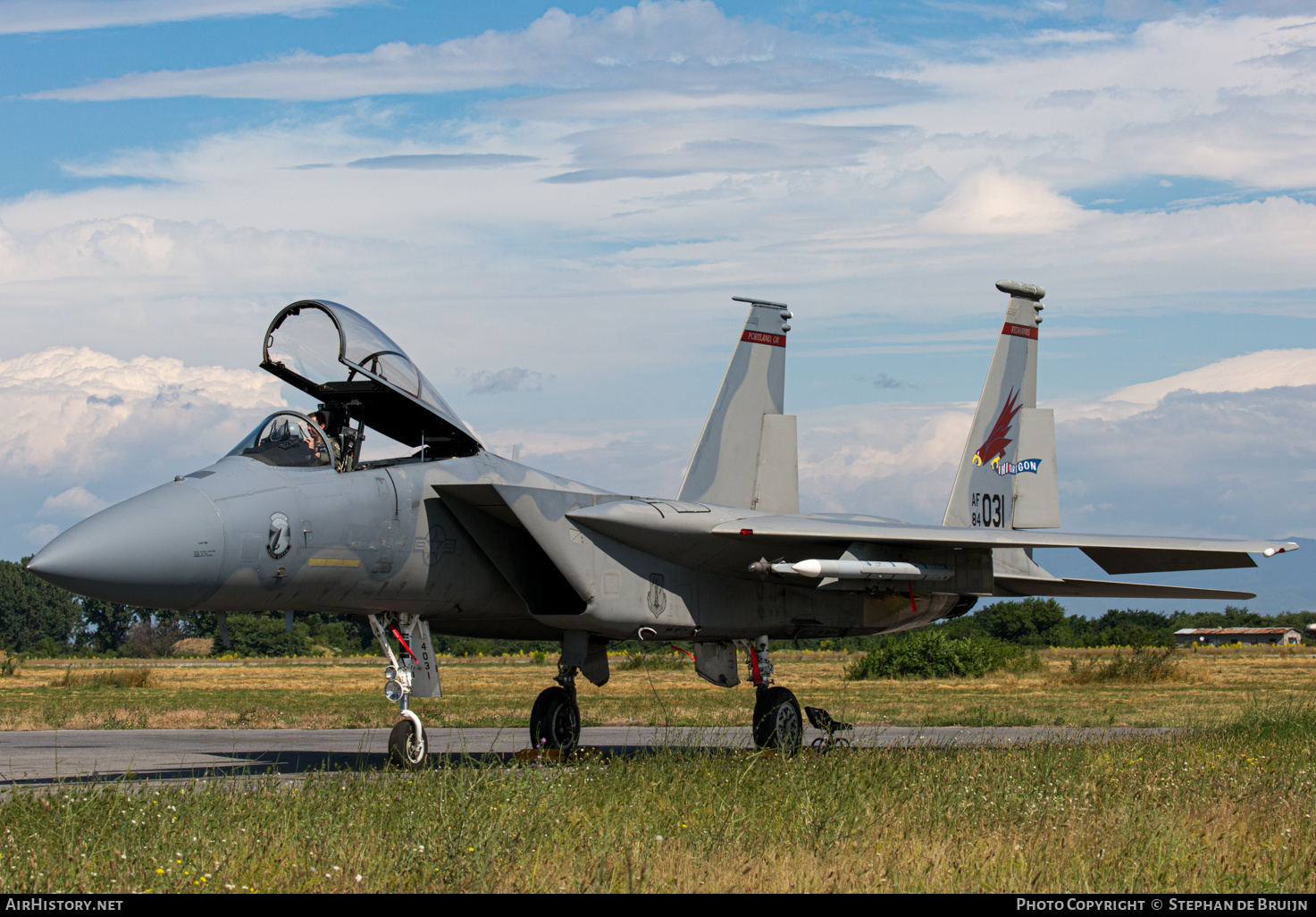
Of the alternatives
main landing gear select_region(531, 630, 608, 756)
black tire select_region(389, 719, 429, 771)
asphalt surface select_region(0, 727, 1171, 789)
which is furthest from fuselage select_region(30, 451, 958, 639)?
asphalt surface select_region(0, 727, 1171, 789)

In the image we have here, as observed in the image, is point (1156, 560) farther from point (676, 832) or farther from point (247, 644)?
point (247, 644)

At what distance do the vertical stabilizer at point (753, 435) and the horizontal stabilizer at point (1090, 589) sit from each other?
281cm

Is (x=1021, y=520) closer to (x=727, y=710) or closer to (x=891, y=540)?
(x=891, y=540)

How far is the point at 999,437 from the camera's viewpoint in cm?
1473

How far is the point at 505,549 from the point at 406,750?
208 cm

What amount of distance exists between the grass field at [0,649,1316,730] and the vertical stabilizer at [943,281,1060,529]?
4587 mm

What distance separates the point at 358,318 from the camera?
30.6 feet

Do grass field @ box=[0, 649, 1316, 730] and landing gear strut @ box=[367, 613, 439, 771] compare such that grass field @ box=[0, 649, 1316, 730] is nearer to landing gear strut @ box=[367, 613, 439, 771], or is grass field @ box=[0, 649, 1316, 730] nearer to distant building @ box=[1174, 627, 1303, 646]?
landing gear strut @ box=[367, 613, 439, 771]

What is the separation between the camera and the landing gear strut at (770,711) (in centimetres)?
1166

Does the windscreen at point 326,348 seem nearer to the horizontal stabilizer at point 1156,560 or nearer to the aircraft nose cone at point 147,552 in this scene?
→ the aircraft nose cone at point 147,552

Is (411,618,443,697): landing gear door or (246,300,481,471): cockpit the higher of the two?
(246,300,481,471): cockpit

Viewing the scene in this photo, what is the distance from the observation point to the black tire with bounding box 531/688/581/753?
37.3 feet
